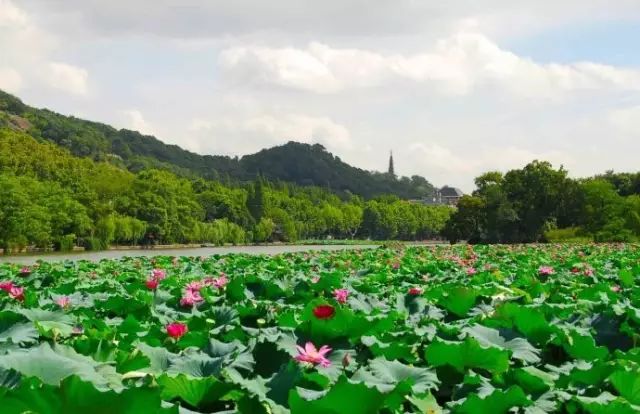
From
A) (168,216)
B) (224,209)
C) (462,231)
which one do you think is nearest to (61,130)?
(224,209)

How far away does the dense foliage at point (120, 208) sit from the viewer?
161 ft

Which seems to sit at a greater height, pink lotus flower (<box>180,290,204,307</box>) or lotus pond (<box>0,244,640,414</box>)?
lotus pond (<box>0,244,640,414</box>)

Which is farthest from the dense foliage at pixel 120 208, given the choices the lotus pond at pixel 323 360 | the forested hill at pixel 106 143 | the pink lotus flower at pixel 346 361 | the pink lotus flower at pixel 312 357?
the pink lotus flower at pixel 312 357

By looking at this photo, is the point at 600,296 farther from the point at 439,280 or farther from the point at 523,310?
the point at 439,280

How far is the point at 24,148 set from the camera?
198 ft

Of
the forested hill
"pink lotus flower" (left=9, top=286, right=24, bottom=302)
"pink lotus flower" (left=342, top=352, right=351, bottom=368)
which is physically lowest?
"pink lotus flower" (left=9, top=286, right=24, bottom=302)

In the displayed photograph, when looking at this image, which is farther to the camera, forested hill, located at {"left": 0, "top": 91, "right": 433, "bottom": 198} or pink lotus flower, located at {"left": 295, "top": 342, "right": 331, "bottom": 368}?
forested hill, located at {"left": 0, "top": 91, "right": 433, "bottom": 198}

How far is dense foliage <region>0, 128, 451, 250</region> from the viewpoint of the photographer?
161 feet

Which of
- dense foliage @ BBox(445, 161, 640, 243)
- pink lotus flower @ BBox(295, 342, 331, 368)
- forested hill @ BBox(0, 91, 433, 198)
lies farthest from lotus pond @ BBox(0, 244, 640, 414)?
forested hill @ BBox(0, 91, 433, 198)

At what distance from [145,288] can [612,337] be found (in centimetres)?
369

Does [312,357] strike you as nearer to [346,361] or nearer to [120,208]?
[346,361]

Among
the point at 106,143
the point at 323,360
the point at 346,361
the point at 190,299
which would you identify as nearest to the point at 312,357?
the point at 323,360

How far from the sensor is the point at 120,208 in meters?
68.3

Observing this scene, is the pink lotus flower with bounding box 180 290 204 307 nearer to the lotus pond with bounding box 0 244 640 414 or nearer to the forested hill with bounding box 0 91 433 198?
the lotus pond with bounding box 0 244 640 414
